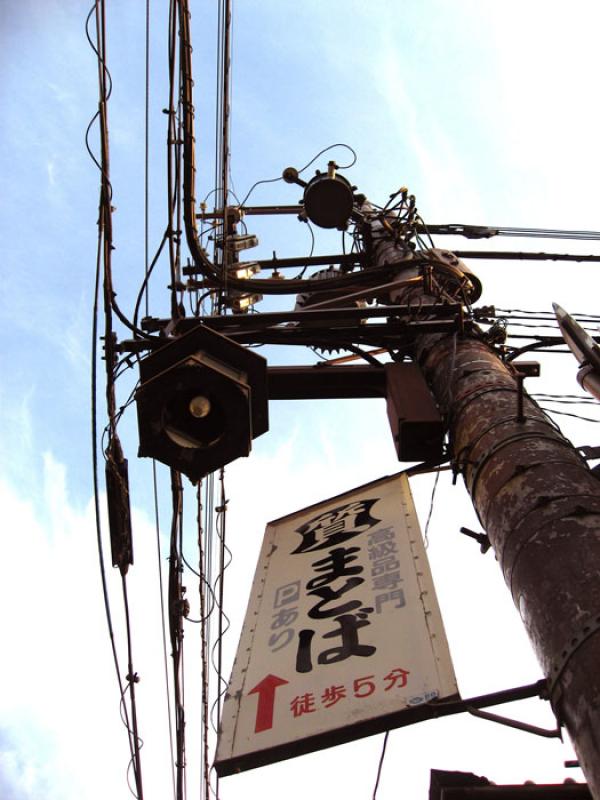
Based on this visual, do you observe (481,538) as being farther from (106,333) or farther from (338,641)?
(106,333)

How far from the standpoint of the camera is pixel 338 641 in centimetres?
348

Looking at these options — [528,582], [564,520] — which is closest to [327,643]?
[528,582]

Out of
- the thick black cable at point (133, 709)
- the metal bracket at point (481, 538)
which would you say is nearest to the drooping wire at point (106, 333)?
the thick black cable at point (133, 709)

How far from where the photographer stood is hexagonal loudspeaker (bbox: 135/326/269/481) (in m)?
3.90

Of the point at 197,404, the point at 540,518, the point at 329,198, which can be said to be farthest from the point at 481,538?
the point at 329,198

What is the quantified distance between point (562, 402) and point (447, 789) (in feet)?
13.3

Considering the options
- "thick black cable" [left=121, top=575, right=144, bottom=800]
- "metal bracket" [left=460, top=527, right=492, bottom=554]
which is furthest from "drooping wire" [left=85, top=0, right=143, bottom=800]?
"metal bracket" [left=460, top=527, right=492, bottom=554]

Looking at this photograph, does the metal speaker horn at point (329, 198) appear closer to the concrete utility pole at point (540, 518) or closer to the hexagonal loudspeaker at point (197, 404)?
the concrete utility pole at point (540, 518)

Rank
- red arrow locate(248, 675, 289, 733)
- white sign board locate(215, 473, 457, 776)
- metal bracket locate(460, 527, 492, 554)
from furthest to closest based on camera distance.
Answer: metal bracket locate(460, 527, 492, 554) → red arrow locate(248, 675, 289, 733) → white sign board locate(215, 473, 457, 776)

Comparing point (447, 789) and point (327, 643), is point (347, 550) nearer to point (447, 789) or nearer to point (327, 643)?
point (327, 643)


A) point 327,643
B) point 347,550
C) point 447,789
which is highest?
point 347,550

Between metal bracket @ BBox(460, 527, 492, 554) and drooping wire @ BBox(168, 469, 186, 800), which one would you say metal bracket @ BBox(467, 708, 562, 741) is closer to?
metal bracket @ BBox(460, 527, 492, 554)

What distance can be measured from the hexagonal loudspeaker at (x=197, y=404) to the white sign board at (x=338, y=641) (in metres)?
0.96

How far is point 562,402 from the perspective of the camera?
19.6 feet
